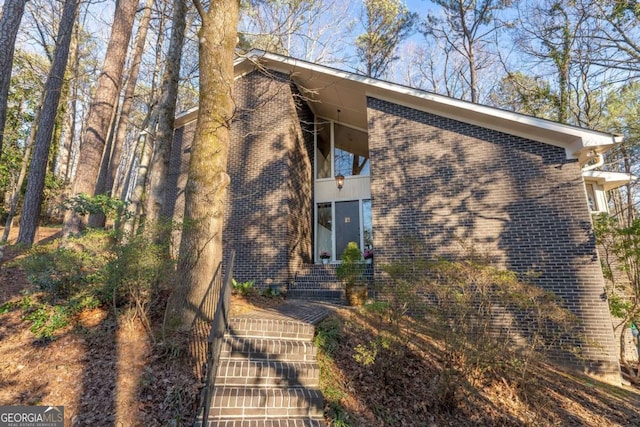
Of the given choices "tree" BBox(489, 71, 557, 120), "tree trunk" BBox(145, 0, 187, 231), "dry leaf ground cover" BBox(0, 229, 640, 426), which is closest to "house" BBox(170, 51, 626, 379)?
"dry leaf ground cover" BBox(0, 229, 640, 426)

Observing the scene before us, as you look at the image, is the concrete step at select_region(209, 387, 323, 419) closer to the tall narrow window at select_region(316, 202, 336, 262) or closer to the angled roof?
the angled roof

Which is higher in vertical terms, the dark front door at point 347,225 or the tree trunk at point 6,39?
the tree trunk at point 6,39

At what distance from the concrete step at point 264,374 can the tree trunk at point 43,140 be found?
6.17m

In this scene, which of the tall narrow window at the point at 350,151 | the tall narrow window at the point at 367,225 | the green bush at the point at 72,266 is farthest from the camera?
the tall narrow window at the point at 350,151

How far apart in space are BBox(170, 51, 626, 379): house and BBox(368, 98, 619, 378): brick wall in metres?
0.02

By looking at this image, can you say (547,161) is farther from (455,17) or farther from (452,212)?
(455,17)

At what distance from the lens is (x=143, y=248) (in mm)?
3785

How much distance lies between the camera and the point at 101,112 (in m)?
6.66

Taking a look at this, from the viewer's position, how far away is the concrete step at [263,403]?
10.0ft

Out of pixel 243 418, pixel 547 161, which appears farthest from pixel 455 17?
pixel 243 418

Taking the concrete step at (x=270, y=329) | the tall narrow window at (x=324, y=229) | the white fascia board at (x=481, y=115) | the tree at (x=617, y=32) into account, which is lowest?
the concrete step at (x=270, y=329)

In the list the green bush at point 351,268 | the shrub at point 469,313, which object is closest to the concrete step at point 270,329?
the shrub at point 469,313

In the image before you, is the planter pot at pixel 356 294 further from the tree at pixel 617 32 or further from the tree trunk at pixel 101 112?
the tree at pixel 617 32

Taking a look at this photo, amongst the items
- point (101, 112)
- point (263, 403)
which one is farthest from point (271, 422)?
point (101, 112)
